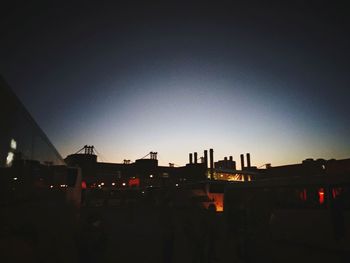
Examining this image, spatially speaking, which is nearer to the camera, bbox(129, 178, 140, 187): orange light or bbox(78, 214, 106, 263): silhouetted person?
bbox(78, 214, 106, 263): silhouetted person

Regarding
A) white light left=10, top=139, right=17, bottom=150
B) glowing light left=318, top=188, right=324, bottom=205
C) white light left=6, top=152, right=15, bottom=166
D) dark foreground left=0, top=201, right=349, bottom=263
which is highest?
white light left=10, top=139, right=17, bottom=150

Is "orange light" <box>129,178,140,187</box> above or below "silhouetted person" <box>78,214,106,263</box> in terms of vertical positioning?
above

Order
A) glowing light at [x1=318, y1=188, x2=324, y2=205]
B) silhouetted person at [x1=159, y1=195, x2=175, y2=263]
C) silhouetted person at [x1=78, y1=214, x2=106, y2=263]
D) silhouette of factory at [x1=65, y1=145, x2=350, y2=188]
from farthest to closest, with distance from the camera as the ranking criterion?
1. silhouette of factory at [x1=65, y1=145, x2=350, y2=188]
2. glowing light at [x1=318, y1=188, x2=324, y2=205]
3. silhouetted person at [x1=159, y1=195, x2=175, y2=263]
4. silhouetted person at [x1=78, y1=214, x2=106, y2=263]

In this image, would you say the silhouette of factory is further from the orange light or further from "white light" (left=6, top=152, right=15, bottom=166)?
"white light" (left=6, top=152, right=15, bottom=166)

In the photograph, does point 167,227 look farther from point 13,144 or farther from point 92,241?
point 13,144

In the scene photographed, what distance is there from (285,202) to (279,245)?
1.69 m

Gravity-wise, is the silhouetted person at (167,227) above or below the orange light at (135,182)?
below

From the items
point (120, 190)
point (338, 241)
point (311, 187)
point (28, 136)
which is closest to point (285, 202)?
point (311, 187)

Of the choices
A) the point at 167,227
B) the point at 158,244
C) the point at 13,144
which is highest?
the point at 13,144

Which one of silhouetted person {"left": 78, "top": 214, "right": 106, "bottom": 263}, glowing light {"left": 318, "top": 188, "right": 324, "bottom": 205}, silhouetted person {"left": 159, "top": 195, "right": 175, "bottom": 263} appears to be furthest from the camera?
glowing light {"left": 318, "top": 188, "right": 324, "bottom": 205}

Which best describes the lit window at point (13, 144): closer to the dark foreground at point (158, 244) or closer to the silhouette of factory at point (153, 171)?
the dark foreground at point (158, 244)

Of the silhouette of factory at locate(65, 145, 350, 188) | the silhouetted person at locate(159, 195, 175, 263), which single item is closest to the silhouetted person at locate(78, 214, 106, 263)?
the silhouetted person at locate(159, 195, 175, 263)

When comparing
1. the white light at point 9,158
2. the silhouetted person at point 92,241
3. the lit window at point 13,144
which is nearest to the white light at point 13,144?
the lit window at point 13,144

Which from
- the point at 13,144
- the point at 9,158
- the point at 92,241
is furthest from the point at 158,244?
the point at 9,158
